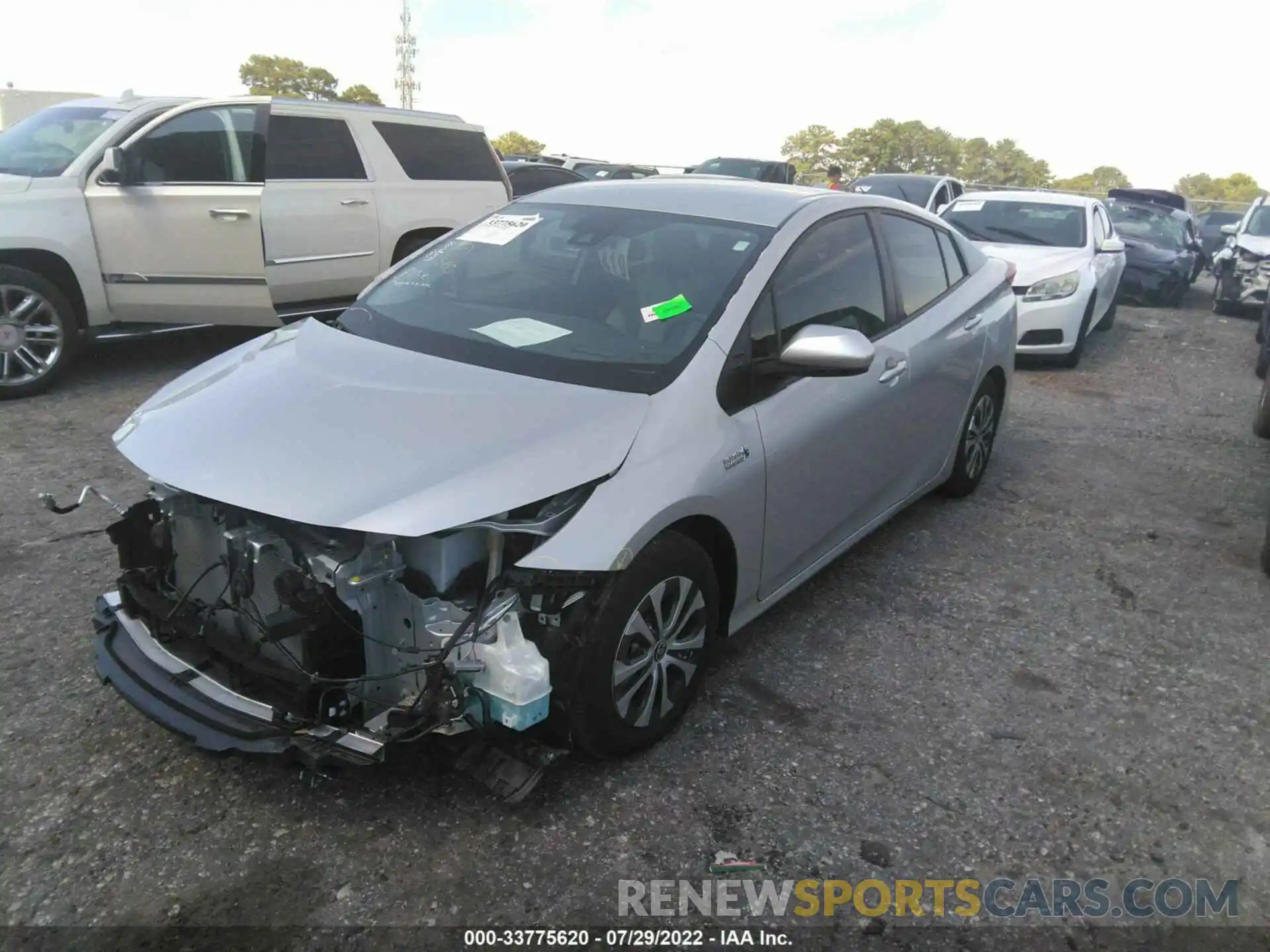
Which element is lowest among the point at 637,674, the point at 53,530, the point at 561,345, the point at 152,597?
the point at 53,530

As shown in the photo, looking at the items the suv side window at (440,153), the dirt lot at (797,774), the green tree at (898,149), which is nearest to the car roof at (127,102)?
the suv side window at (440,153)

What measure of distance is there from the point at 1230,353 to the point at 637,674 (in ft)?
34.4

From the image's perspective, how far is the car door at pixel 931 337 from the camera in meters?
4.20

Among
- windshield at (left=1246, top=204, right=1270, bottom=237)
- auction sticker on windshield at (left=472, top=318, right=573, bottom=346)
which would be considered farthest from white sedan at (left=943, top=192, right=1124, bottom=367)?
auction sticker on windshield at (left=472, top=318, right=573, bottom=346)

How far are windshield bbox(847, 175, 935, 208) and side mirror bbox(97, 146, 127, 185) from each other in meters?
10.7

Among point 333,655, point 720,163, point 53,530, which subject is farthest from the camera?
point 720,163

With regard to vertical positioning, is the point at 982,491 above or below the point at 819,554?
below

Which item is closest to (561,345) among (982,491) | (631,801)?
(631,801)

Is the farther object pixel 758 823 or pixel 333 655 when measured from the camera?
pixel 758 823

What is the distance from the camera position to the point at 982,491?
18.5 ft

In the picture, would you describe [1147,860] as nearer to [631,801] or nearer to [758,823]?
[758,823]

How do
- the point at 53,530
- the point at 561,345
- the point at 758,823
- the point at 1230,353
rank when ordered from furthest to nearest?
1. the point at 1230,353
2. the point at 53,530
3. the point at 561,345
4. the point at 758,823

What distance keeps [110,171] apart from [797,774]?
6107mm

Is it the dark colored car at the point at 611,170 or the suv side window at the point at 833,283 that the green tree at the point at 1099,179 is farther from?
the suv side window at the point at 833,283
